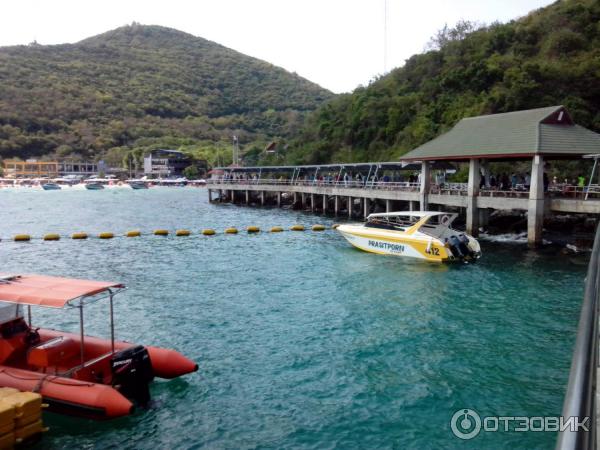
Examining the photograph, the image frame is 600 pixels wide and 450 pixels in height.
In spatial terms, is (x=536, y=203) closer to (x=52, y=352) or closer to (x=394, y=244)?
(x=394, y=244)

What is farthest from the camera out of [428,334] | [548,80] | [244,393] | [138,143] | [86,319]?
[138,143]

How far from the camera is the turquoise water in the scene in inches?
418

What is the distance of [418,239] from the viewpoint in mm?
26609

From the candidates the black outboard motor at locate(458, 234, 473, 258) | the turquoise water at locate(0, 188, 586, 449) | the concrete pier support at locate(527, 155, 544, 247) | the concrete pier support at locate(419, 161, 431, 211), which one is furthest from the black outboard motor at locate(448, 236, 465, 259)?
the concrete pier support at locate(419, 161, 431, 211)

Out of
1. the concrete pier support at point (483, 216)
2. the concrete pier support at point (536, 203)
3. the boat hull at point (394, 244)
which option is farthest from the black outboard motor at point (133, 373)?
the concrete pier support at point (483, 216)

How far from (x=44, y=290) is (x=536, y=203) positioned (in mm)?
24662

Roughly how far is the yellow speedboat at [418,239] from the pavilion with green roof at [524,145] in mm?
4261

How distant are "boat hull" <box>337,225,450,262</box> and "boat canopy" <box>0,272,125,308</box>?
57.8ft

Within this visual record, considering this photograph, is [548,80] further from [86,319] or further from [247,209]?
[86,319]

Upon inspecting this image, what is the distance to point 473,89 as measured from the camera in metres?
61.2

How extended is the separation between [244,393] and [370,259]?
16.6 m

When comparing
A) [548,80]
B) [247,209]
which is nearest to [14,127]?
[247,209]

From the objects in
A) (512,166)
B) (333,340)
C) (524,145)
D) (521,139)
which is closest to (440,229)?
(524,145)

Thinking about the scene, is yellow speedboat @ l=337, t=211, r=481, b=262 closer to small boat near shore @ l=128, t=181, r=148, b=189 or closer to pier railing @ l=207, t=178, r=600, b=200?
pier railing @ l=207, t=178, r=600, b=200
